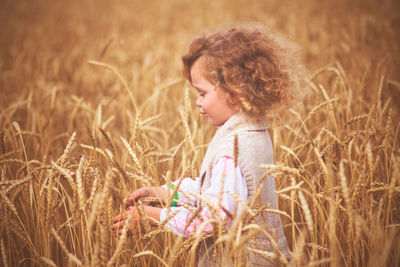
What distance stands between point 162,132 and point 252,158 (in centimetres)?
86

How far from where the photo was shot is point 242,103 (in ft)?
3.61

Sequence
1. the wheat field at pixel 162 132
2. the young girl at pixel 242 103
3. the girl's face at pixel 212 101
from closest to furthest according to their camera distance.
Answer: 1. the wheat field at pixel 162 132
2. the young girl at pixel 242 103
3. the girl's face at pixel 212 101

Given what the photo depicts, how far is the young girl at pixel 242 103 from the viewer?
1020 millimetres

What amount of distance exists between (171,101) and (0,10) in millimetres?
8295

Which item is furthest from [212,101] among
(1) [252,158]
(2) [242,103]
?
(1) [252,158]

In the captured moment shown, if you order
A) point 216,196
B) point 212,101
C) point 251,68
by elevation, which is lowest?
point 216,196

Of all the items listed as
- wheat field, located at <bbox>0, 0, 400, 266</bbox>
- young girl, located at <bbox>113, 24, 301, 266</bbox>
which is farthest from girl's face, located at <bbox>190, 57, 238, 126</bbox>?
wheat field, located at <bbox>0, 0, 400, 266</bbox>

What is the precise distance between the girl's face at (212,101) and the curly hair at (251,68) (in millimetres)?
19

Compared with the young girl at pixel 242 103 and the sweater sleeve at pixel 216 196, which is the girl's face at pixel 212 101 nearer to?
the young girl at pixel 242 103

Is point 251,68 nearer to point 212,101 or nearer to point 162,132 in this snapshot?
point 212,101

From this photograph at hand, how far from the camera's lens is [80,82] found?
3.27 metres

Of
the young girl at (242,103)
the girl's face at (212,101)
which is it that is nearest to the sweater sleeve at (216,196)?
the young girl at (242,103)

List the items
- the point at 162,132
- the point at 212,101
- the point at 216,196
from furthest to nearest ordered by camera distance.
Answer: the point at 162,132 < the point at 212,101 < the point at 216,196

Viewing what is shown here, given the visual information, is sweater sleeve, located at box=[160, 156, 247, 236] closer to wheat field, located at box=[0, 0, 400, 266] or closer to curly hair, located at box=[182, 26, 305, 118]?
wheat field, located at box=[0, 0, 400, 266]
